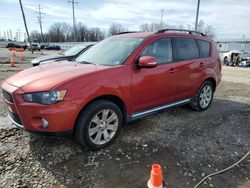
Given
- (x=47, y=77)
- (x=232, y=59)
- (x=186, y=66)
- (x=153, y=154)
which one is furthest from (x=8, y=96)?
(x=232, y=59)

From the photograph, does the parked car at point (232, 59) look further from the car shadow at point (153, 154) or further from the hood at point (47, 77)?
the hood at point (47, 77)

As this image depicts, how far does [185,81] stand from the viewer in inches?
181

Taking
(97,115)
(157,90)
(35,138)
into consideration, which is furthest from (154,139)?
(35,138)

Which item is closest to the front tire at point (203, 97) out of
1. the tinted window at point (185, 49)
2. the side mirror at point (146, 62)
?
the tinted window at point (185, 49)

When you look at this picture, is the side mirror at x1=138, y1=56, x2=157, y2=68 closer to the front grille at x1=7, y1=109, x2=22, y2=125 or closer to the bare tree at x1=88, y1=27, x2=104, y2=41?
the front grille at x1=7, y1=109, x2=22, y2=125

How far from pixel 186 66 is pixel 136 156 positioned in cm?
226

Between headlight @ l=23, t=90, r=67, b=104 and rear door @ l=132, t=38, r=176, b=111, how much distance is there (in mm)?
1234

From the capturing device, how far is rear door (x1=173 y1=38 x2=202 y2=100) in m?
4.41

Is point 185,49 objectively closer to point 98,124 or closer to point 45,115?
point 98,124

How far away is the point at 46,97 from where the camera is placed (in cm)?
284

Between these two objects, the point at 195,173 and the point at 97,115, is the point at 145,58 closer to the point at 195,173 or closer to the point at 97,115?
the point at 97,115

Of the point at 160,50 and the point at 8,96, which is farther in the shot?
the point at 160,50

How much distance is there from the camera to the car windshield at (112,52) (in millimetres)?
3712

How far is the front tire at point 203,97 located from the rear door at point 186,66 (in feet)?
0.79
